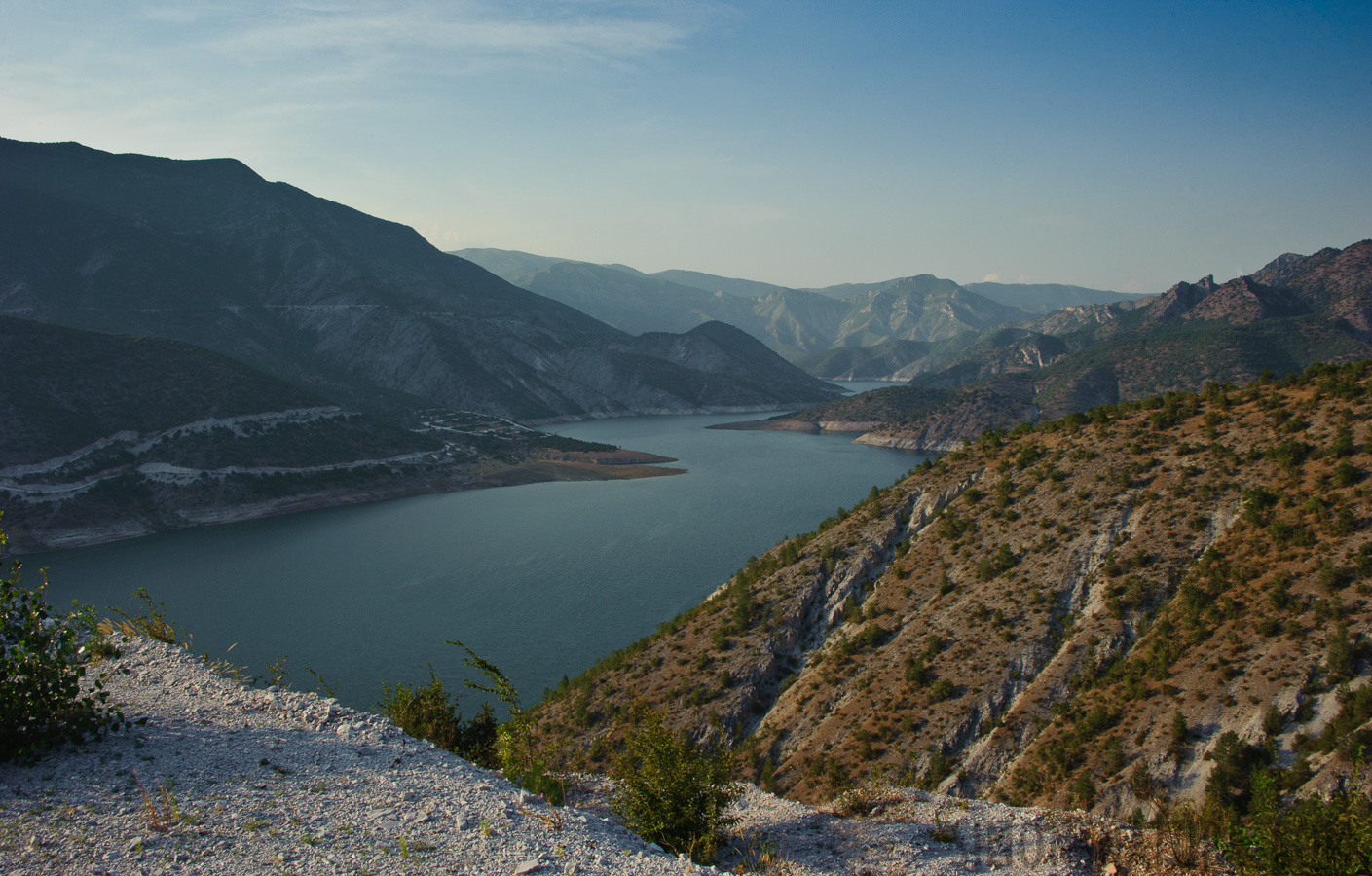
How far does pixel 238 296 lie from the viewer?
169m

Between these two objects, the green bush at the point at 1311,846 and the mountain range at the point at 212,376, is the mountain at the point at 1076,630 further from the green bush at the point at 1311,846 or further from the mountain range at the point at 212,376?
the mountain range at the point at 212,376

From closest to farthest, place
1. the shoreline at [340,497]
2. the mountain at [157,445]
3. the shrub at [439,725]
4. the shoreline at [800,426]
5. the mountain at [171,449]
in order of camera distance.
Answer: the shrub at [439,725]
the shoreline at [340,497]
the mountain at [157,445]
the mountain at [171,449]
the shoreline at [800,426]

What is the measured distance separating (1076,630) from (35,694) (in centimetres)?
2539

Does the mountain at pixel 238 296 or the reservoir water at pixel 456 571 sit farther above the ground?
the mountain at pixel 238 296

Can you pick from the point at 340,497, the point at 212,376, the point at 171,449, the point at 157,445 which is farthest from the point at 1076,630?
the point at 212,376

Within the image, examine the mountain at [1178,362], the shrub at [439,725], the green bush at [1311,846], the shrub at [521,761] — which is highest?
the mountain at [1178,362]

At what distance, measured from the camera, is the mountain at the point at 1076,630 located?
59.7ft

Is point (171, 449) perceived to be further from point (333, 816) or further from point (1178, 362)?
point (1178, 362)

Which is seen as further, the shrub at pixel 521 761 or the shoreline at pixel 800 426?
the shoreline at pixel 800 426

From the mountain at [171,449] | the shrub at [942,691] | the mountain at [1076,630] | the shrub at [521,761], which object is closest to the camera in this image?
the shrub at [521,761]

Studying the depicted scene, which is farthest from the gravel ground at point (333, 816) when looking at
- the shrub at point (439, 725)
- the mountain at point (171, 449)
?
the mountain at point (171, 449)

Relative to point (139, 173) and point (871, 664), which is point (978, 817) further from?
point (139, 173)

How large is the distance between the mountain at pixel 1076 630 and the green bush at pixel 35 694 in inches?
383

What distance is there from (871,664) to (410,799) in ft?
66.0
